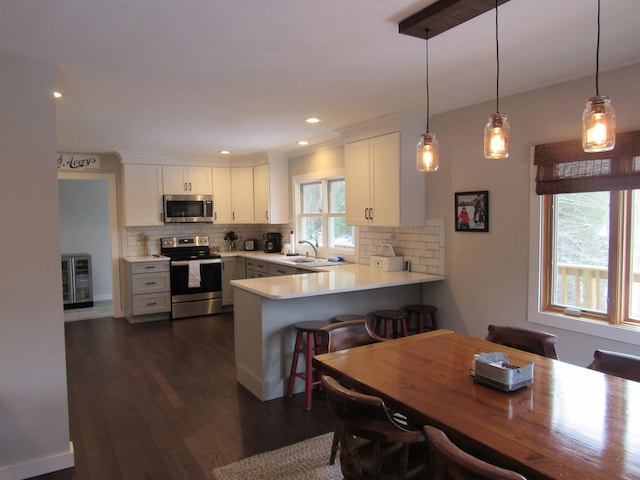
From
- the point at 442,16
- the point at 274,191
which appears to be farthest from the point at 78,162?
the point at 442,16

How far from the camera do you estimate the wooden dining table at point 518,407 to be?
1252mm

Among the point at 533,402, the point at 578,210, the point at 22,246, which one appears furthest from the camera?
the point at 578,210

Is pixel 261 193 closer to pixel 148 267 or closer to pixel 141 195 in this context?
pixel 141 195

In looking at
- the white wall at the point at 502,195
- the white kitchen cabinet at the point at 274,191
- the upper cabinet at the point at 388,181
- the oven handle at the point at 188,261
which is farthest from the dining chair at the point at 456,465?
the oven handle at the point at 188,261

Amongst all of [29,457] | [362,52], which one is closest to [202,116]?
[362,52]

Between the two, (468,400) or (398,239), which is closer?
(468,400)

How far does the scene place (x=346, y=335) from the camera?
256 cm

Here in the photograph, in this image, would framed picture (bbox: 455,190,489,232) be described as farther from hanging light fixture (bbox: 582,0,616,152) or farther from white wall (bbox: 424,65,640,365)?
hanging light fixture (bbox: 582,0,616,152)

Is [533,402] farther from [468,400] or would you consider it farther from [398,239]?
[398,239]

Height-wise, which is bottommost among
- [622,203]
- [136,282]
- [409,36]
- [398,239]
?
[136,282]

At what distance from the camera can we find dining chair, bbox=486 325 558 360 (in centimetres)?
236

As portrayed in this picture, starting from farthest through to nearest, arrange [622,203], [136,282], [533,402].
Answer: [136,282] < [622,203] < [533,402]

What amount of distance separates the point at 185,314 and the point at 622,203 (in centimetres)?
526

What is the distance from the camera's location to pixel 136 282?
5.89 m
